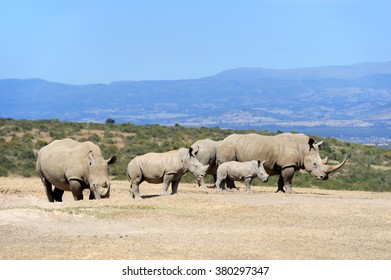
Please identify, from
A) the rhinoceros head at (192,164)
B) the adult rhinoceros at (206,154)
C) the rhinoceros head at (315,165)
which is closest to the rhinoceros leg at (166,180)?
the rhinoceros head at (192,164)

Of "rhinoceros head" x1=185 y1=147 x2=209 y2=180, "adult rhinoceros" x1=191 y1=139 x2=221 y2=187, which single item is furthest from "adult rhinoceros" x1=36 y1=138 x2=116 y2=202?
"adult rhinoceros" x1=191 y1=139 x2=221 y2=187

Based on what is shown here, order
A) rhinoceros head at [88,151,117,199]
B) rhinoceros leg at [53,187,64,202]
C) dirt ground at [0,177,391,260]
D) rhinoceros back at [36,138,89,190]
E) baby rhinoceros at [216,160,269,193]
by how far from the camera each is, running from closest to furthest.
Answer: dirt ground at [0,177,391,260] → rhinoceros head at [88,151,117,199] → rhinoceros back at [36,138,89,190] → rhinoceros leg at [53,187,64,202] → baby rhinoceros at [216,160,269,193]

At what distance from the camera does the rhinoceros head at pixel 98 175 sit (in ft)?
73.8

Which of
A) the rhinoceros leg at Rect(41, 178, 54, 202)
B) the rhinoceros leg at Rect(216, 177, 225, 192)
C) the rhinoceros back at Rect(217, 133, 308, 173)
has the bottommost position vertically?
the rhinoceros leg at Rect(216, 177, 225, 192)

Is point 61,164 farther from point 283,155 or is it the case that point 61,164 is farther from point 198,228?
point 283,155

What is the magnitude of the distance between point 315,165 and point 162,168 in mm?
→ 6850

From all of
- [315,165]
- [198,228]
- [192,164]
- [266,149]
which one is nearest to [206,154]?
[266,149]

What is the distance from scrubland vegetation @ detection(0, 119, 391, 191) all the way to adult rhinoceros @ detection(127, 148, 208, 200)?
14.2m

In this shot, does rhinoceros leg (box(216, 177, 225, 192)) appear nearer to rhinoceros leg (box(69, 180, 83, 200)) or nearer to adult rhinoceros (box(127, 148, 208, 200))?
adult rhinoceros (box(127, 148, 208, 200))

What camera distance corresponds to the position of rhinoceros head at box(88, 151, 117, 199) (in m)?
22.5

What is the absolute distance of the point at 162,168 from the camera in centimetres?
2419

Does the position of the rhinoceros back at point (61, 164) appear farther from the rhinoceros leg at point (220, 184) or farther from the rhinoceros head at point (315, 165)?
the rhinoceros head at point (315, 165)

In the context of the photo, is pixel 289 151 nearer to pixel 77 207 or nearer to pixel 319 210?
pixel 319 210
